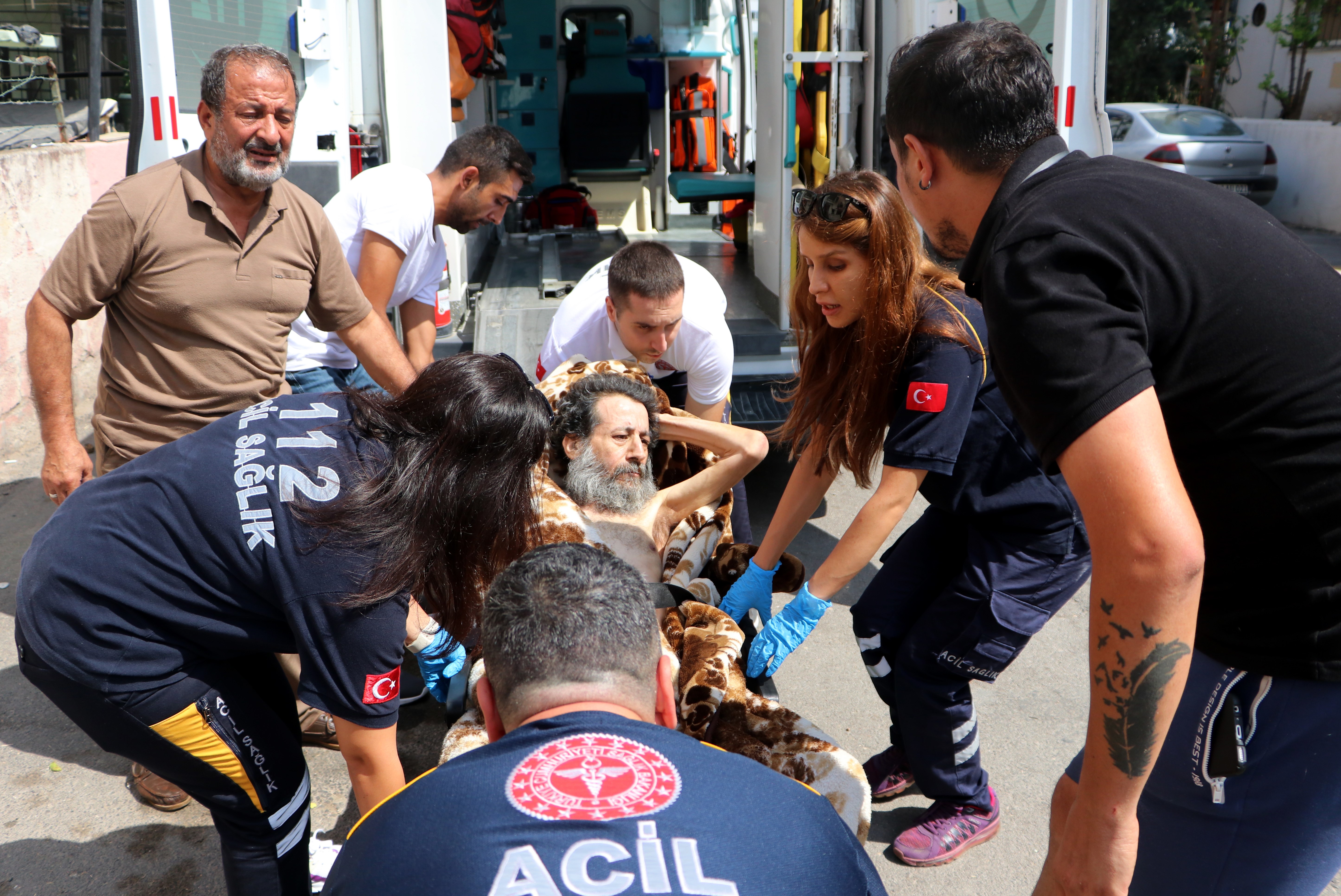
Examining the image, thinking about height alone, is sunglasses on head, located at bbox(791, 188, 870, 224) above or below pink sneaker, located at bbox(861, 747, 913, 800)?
above

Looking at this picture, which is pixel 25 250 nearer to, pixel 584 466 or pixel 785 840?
pixel 584 466

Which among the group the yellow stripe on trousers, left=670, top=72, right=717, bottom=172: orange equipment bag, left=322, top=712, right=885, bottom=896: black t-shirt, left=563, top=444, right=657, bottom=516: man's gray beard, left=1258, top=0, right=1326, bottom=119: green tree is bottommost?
the yellow stripe on trousers

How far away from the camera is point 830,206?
8.04 feet

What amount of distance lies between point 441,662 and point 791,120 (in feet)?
10.8

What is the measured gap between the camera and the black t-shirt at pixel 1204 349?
4.01 ft

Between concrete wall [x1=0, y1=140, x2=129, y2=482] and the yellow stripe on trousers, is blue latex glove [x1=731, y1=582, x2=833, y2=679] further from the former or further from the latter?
concrete wall [x1=0, y1=140, x2=129, y2=482]

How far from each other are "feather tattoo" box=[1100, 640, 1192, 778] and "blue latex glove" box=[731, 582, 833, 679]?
134 cm

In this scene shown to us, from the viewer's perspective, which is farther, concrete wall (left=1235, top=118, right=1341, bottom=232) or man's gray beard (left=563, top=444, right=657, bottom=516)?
concrete wall (left=1235, top=118, right=1341, bottom=232)

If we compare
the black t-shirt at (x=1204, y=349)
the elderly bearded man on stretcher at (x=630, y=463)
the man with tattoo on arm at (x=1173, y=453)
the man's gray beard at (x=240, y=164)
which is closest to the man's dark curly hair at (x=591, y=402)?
the elderly bearded man on stretcher at (x=630, y=463)

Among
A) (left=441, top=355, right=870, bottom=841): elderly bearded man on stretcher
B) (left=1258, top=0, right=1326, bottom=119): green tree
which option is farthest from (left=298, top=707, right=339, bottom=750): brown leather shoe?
(left=1258, top=0, right=1326, bottom=119): green tree

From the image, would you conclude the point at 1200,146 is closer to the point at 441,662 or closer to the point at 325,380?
the point at 325,380

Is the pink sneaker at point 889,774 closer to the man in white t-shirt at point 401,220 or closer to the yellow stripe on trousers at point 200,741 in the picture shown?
the yellow stripe on trousers at point 200,741

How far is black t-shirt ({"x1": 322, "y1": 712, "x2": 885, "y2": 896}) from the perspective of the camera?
106 centimetres

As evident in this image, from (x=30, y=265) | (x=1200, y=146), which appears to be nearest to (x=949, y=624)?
(x=30, y=265)
